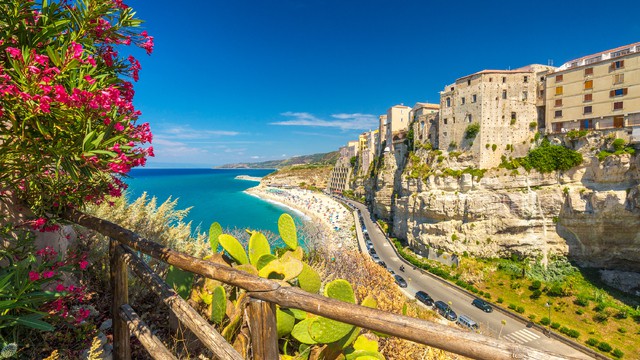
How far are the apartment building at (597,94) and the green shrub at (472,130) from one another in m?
5.90

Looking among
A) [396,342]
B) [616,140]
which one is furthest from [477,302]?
[396,342]

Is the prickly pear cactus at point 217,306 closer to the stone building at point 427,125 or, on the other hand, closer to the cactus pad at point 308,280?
the cactus pad at point 308,280

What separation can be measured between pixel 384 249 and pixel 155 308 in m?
28.5

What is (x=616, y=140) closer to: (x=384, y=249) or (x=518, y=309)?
(x=518, y=309)

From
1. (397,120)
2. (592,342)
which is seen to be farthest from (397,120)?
(592,342)

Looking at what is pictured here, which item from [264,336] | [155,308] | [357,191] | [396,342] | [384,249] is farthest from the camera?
[357,191]

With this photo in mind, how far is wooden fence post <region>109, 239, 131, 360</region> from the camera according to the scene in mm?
2761

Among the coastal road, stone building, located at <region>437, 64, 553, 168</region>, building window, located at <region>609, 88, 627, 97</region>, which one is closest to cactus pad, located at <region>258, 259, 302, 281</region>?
the coastal road

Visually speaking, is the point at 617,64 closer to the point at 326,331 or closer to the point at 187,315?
the point at 326,331

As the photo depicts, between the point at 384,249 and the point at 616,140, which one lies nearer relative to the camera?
the point at 616,140

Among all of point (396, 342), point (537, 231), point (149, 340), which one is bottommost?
point (537, 231)

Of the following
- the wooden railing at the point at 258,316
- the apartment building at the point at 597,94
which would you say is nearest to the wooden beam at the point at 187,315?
the wooden railing at the point at 258,316

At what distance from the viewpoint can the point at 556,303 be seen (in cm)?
1998

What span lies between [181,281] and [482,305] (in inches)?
842
